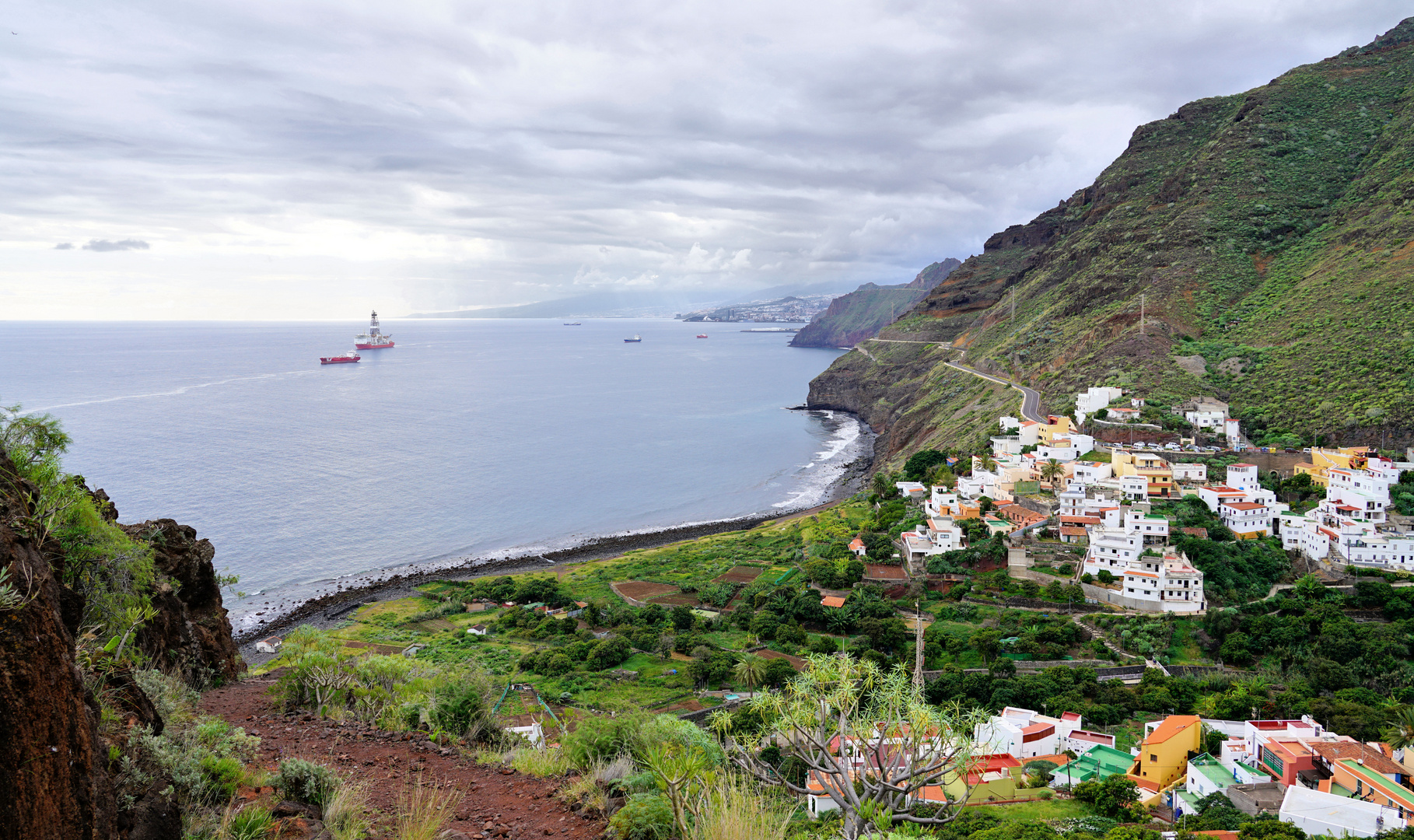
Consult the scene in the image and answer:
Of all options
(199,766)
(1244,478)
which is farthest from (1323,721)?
(199,766)

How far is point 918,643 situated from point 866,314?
559 feet

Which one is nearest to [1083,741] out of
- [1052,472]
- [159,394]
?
[1052,472]

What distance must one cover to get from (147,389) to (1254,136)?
113m

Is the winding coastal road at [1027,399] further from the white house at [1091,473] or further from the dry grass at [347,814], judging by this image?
the dry grass at [347,814]

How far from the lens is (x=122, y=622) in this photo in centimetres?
809

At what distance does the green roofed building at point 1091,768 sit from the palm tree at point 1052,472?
19215 mm

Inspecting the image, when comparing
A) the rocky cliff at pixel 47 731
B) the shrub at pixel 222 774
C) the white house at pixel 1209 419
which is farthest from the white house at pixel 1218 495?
the rocky cliff at pixel 47 731

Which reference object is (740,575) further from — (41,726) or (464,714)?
(41,726)

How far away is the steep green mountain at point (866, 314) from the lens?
177125mm

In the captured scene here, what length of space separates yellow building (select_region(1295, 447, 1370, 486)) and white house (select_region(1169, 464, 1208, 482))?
159 inches

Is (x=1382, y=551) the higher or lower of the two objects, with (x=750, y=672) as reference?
higher

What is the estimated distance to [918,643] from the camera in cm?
2098

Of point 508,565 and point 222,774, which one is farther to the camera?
point 508,565

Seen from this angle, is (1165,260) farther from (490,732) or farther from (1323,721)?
(490,732)
